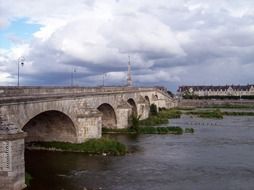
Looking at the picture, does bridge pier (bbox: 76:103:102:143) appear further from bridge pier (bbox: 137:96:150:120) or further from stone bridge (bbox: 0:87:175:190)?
bridge pier (bbox: 137:96:150:120)

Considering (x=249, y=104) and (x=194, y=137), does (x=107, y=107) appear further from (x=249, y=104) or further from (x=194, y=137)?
(x=249, y=104)

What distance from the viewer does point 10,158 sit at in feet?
69.1

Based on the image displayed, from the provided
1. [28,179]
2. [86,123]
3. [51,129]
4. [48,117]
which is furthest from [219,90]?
[28,179]

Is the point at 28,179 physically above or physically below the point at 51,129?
below

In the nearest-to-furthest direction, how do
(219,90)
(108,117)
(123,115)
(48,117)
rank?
1. (48,117)
2. (108,117)
3. (123,115)
4. (219,90)

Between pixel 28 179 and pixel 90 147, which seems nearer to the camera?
pixel 28 179

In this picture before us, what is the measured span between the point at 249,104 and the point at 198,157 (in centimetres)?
8608

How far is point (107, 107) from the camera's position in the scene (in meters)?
50.8

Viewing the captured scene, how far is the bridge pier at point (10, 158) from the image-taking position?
69.0ft

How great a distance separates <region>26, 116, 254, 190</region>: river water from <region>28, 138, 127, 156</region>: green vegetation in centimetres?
117

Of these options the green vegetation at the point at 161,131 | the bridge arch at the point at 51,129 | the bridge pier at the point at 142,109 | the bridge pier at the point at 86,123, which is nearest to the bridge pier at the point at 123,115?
the green vegetation at the point at 161,131

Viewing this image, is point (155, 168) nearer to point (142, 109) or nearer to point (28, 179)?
point (28, 179)

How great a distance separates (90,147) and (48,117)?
411 centimetres

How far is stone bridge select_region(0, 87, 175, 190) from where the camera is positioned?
21328mm
